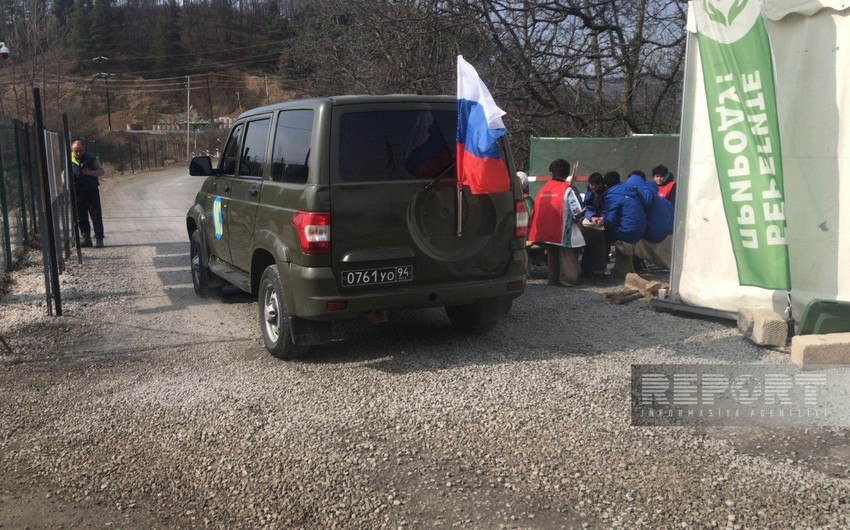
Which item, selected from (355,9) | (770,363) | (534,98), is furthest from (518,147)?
(770,363)

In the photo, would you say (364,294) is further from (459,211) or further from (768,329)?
(768,329)

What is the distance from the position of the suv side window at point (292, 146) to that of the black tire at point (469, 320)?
1790 mm

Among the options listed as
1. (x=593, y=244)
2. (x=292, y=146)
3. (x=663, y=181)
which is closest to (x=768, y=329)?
(x=593, y=244)

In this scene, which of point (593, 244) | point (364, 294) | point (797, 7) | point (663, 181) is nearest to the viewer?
point (364, 294)

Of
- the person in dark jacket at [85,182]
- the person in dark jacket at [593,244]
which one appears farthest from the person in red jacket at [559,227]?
the person in dark jacket at [85,182]

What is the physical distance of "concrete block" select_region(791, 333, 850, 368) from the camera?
5.56 meters

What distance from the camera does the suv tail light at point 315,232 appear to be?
216 inches

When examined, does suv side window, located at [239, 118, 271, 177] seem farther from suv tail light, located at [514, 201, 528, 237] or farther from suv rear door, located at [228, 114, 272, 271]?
suv tail light, located at [514, 201, 528, 237]

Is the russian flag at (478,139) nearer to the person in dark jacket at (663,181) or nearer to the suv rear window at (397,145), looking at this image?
the suv rear window at (397,145)

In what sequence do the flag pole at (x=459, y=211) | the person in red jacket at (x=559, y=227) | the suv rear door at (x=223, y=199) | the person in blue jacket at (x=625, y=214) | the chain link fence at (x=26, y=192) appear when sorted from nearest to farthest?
the flag pole at (x=459, y=211), the suv rear door at (x=223, y=199), the person in red jacket at (x=559, y=227), the person in blue jacket at (x=625, y=214), the chain link fence at (x=26, y=192)

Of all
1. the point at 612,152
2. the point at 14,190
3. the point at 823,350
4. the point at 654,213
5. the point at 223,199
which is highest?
→ the point at 612,152

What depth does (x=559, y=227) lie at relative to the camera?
30.0 ft

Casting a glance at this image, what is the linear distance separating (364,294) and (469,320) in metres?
1.37

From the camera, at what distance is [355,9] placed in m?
17.8
